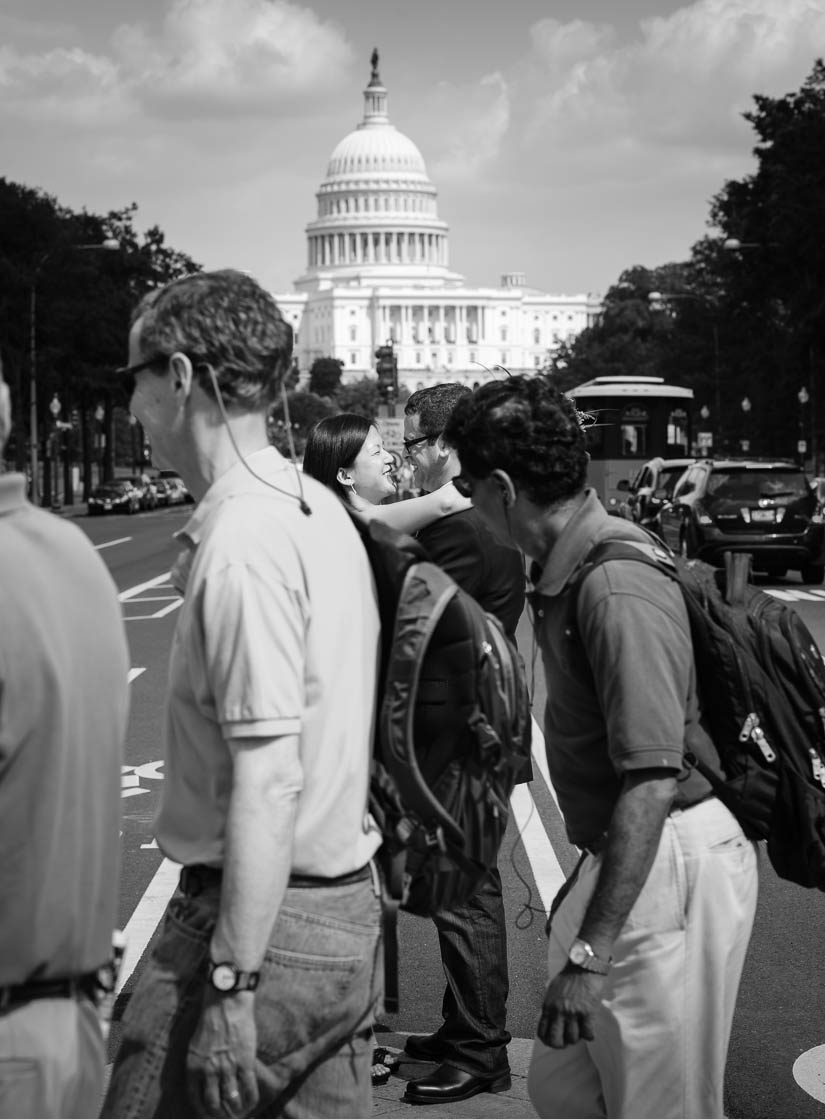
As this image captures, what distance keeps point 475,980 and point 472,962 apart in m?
0.05

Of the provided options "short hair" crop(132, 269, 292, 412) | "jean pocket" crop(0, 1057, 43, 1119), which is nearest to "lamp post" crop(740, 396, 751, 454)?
"short hair" crop(132, 269, 292, 412)

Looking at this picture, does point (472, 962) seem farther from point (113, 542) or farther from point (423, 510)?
point (113, 542)

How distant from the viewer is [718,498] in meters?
26.4

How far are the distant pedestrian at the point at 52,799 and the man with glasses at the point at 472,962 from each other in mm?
2473

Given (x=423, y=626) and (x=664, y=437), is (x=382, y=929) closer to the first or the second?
(x=423, y=626)

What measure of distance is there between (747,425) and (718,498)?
4264 centimetres

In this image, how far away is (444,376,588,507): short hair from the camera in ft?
11.3

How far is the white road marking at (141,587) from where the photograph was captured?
24.2 m

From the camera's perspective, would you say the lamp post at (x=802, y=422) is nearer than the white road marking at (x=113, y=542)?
No

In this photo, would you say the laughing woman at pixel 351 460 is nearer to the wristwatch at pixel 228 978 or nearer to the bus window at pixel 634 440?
the wristwatch at pixel 228 978

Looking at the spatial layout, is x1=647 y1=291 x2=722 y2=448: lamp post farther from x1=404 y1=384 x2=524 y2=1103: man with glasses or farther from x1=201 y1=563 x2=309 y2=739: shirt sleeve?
x1=201 y1=563 x2=309 y2=739: shirt sleeve

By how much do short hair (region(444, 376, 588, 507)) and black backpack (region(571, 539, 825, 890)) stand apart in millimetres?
162

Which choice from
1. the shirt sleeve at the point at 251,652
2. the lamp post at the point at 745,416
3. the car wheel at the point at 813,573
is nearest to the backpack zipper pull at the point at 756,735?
the shirt sleeve at the point at 251,652

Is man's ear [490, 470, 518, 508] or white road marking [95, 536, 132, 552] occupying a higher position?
man's ear [490, 470, 518, 508]
